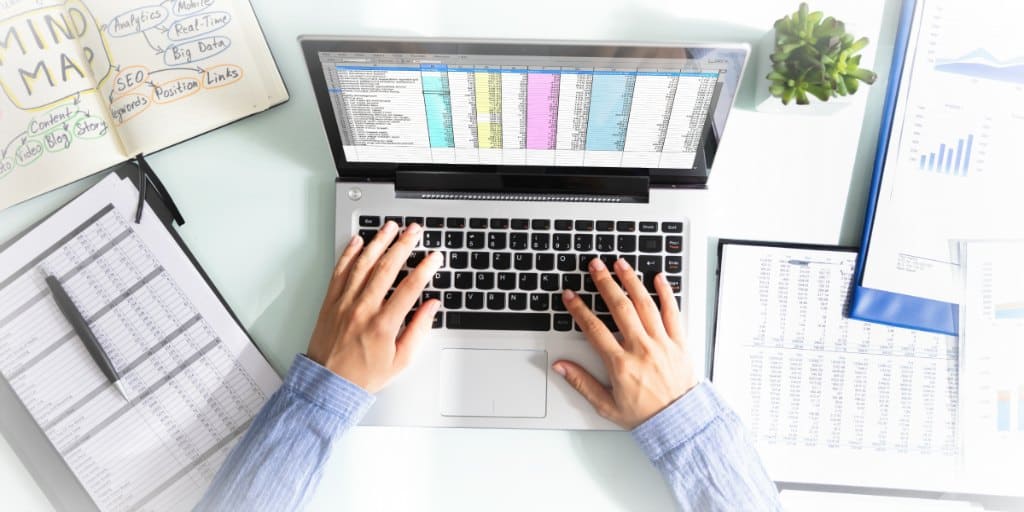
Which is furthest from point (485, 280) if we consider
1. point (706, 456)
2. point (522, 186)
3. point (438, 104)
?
point (706, 456)

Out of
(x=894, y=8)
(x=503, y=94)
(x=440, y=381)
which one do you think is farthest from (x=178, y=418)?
(x=894, y=8)

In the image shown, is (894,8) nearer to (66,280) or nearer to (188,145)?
(188,145)

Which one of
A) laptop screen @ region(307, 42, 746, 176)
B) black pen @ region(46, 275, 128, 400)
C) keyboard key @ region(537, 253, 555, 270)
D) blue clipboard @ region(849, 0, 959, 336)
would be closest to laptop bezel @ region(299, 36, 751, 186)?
laptop screen @ region(307, 42, 746, 176)

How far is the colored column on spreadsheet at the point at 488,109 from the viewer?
0.68 metres

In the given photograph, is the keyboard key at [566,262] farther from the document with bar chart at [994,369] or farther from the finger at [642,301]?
the document with bar chart at [994,369]

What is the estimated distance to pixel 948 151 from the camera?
790 millimetres

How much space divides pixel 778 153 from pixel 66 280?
0.99 metres

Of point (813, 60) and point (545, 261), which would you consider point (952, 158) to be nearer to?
point (813, 60)

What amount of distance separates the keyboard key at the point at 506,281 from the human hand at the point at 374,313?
0.28ft

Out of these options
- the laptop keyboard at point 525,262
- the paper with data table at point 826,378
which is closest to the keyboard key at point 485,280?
the laptop keyboard at point 525,262

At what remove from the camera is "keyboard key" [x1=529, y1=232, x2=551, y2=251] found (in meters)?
0.80

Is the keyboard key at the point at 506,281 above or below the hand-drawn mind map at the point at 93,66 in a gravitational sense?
below

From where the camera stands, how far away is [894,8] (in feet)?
2.67

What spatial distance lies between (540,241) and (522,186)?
3.1 inches
